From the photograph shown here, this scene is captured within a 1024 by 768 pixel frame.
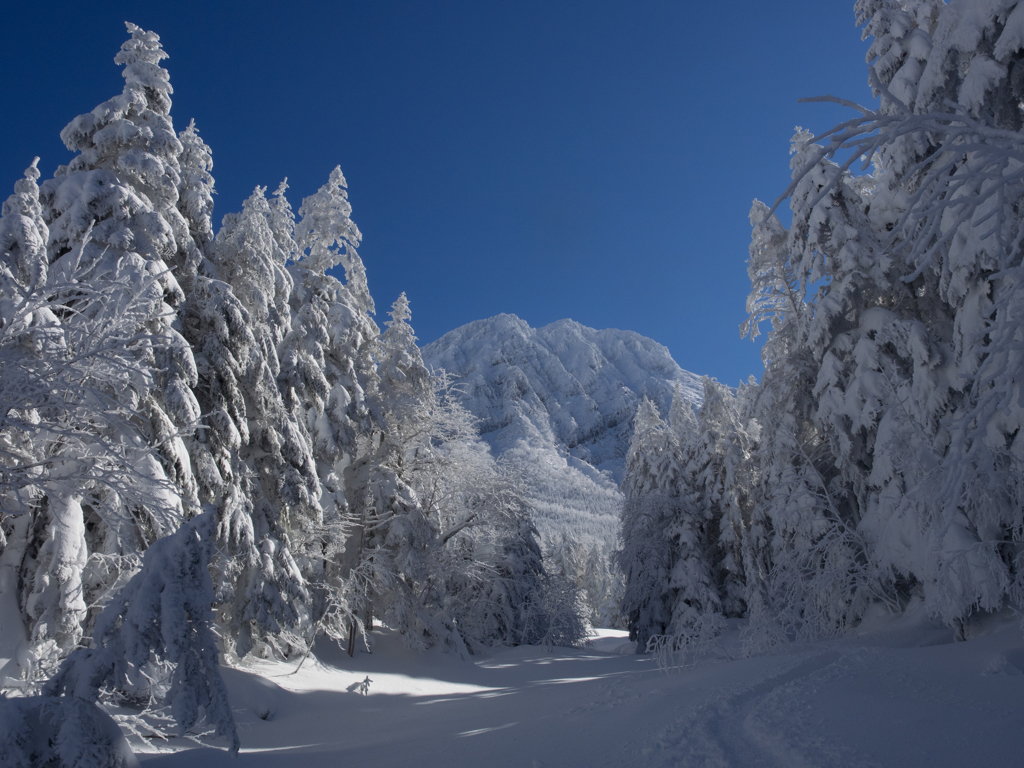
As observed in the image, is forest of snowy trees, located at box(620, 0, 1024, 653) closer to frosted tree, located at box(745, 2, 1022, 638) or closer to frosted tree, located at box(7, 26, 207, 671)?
frosted tree, located at box(745, 2, 1022, 638)

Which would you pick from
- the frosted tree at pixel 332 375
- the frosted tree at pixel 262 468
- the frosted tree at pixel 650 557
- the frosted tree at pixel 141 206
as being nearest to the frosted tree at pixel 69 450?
the frosted tree at pixel 141 206

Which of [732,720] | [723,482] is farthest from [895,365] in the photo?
[723,482]

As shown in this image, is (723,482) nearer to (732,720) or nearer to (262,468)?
(262,468)

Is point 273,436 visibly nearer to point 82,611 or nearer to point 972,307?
point 82,611

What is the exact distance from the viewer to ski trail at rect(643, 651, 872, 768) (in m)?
4.46

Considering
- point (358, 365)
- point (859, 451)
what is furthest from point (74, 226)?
point (859, 451)

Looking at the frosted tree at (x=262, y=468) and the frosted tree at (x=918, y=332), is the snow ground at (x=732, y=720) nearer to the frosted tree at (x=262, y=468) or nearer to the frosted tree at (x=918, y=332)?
the frosted tree at (x=918, y=332)

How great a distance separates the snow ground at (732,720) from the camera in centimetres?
464

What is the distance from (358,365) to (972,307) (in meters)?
16.4

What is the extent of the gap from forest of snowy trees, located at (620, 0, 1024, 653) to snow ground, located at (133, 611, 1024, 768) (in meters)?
1.08

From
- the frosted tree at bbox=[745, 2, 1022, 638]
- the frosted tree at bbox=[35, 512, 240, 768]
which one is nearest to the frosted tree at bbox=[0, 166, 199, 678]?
the frosted tree at bbox=[35, 512, 240, 768]

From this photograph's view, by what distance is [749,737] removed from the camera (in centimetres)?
507

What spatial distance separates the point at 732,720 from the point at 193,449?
1048cm

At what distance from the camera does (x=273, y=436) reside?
1348 cm
